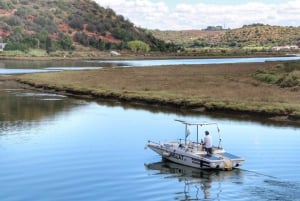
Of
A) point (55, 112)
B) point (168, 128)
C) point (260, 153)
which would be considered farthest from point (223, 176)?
point (55, 112)

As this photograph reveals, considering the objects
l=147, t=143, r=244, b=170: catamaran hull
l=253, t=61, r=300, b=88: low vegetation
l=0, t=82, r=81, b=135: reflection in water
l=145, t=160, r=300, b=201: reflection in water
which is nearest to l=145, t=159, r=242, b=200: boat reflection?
l=145, t=160, r=300, b=201: reflection in water

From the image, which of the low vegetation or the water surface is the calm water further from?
the water surface

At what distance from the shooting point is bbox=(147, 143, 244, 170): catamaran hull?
101ft

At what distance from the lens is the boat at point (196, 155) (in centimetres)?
3066

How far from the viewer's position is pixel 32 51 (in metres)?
191

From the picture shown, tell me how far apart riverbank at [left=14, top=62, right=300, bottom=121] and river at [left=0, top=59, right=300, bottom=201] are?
413 centimetres

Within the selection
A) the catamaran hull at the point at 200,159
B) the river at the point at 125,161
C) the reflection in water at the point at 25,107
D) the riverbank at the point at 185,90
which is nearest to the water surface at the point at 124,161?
the river at the point at 125,161

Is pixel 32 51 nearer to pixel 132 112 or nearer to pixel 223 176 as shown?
pixel 132 112

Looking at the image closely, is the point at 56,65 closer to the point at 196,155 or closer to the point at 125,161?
the point at 125,161

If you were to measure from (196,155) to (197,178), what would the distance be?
7.22 feet

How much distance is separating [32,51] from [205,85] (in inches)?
4997

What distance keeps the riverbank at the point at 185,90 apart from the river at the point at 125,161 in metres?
4.13

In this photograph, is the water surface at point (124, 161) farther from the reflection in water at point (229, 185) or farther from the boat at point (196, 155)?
the boat at point (196, 155)

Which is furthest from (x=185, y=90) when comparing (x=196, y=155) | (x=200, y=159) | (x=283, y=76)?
(x=200, y=159)
